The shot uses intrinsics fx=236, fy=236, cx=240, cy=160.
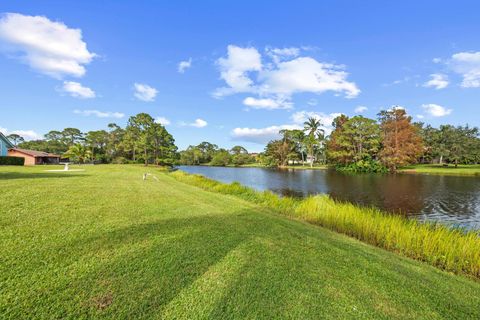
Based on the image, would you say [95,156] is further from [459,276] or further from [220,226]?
[459,276]

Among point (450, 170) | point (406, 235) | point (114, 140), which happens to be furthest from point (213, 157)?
point (406, 235)

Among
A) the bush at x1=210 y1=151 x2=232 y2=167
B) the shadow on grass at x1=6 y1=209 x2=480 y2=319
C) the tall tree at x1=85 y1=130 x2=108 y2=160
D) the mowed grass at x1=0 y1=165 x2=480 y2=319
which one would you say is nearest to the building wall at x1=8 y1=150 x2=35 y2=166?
the tall tree at x1=85 y1=130 x2=108 y2=160

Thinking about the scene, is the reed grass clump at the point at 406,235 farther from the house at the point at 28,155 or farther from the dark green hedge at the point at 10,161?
the house at the point at 28,155

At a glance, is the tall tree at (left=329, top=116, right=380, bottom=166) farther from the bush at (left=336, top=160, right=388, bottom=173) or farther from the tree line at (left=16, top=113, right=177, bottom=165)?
the tree line at (left=16, top=113, right=177, bottom=165)

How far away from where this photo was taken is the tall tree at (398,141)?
45197 mm

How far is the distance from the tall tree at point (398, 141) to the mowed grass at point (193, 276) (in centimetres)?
4833

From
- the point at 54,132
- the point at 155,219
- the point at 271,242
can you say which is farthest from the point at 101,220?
the point at 54,132

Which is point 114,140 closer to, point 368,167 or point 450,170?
point 368,167

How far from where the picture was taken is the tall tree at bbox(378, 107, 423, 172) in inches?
1779

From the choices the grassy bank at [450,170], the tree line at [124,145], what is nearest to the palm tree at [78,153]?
the tree line at [124,145]

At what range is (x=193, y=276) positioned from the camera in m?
3.27

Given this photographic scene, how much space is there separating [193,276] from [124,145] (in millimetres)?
56797

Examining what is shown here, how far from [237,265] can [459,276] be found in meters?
4.64

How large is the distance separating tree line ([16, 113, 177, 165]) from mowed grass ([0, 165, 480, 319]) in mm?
44000
